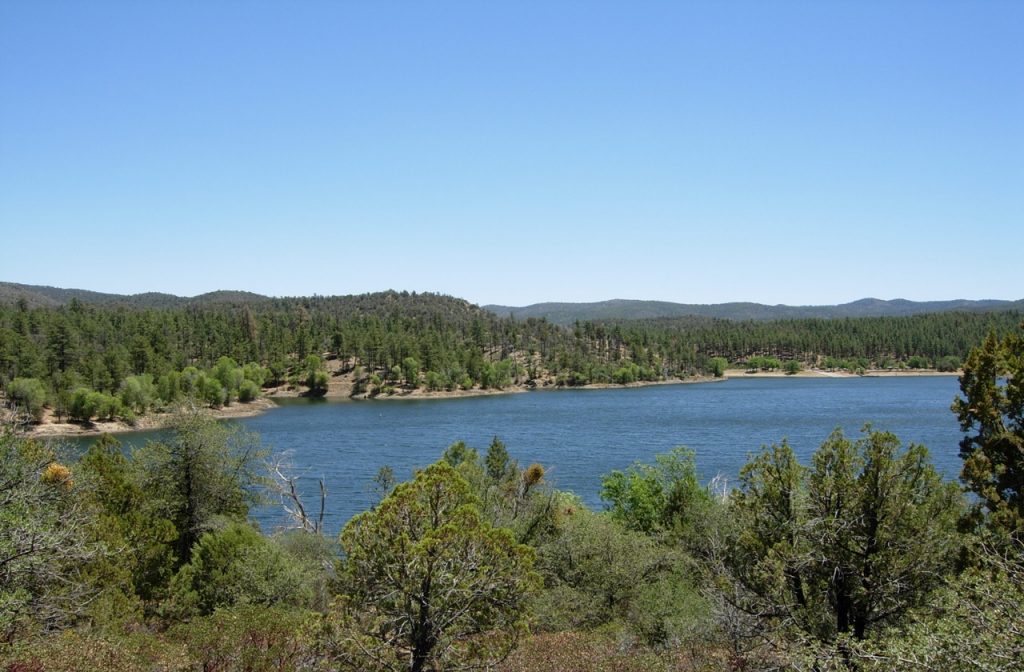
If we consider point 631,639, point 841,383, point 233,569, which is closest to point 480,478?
point 233,569

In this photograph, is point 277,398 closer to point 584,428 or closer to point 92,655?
point 584,428

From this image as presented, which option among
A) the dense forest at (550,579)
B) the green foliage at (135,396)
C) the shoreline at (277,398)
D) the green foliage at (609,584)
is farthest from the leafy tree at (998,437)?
the green foliage at (135,396)

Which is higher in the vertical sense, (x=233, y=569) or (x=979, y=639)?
(x=979, y=639)

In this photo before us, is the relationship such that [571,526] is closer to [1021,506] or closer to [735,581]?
[735,581]

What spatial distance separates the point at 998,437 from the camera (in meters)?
25.8

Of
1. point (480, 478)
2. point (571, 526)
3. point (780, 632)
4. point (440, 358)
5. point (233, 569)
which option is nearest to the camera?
point (780, 632)

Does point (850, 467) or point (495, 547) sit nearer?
point (495, 547)

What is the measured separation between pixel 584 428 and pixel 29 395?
2906 inches

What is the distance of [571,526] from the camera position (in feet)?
100

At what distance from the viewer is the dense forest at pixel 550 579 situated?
1381cm

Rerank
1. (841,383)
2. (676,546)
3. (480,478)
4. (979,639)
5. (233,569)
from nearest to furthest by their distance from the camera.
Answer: (979,639) → (233,569) → (676,546) → (480,478) → (841,383)

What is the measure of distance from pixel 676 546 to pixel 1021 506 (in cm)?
1344

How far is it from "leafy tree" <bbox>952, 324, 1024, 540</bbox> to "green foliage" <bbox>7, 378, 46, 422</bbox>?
106 metres

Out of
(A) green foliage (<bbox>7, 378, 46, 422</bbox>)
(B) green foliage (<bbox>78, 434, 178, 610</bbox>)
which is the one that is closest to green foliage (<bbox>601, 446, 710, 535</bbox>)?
(B) green foliage (<bbox>78, 434, 178, 610</bbox>)
